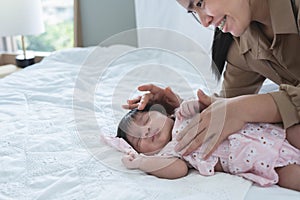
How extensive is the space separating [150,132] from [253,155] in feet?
0.98

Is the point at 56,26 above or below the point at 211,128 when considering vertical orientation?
below

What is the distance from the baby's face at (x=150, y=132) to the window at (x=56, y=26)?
5.16ft

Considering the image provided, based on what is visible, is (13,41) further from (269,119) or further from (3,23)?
(269,119)

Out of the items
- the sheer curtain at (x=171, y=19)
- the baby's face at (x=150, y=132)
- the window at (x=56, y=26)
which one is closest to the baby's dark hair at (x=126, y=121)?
the baby's face at (x=150, y=132)

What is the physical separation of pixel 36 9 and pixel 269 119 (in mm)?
1634

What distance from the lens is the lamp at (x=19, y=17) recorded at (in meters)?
2.16

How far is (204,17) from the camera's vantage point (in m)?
1.00

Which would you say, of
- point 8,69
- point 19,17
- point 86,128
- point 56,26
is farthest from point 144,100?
point 56,26

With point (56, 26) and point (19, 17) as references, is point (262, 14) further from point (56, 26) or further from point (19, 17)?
point (56, 26)

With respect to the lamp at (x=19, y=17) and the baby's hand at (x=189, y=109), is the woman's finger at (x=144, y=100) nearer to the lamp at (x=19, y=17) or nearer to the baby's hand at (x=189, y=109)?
the baby's hand at (x=189, y=109)

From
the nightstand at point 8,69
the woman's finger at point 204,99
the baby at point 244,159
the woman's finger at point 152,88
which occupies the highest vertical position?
the woman's finger at point 204,99

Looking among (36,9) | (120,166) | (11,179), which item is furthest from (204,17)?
(36,9)

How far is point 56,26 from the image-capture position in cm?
264

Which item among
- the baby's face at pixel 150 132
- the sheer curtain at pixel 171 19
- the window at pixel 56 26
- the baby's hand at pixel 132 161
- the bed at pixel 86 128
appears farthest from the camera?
the window at pixel 56 26
